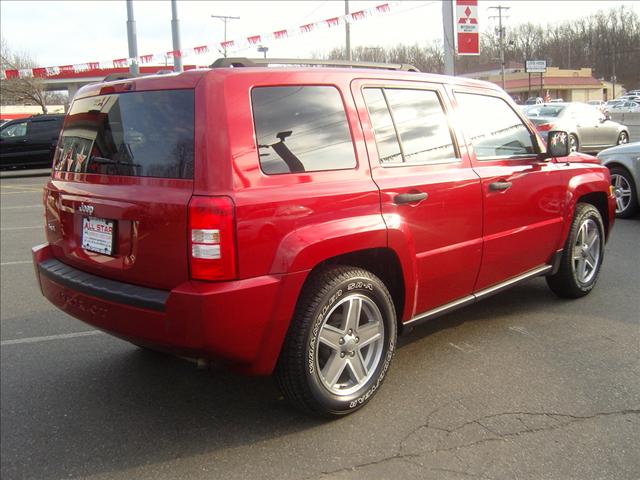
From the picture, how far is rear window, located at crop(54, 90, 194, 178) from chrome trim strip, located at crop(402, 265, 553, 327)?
5.39 ft

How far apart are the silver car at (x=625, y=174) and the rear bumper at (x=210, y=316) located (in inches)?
273

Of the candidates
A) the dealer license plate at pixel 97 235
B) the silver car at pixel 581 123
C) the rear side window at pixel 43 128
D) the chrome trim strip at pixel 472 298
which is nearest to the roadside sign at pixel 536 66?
the silver car at pixel 581 123

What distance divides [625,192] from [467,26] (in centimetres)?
843

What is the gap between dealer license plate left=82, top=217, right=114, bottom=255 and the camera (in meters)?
3.02

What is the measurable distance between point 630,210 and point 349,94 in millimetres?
6758

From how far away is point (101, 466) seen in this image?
2.78m

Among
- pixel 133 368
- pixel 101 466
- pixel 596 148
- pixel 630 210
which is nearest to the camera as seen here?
pixel 101 466

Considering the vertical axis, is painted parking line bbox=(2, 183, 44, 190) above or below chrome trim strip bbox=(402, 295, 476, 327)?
above

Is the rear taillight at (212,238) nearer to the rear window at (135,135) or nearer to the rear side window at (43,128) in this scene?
the rear window at (135,135)

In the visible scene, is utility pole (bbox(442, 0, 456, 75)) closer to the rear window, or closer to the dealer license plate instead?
the rear window

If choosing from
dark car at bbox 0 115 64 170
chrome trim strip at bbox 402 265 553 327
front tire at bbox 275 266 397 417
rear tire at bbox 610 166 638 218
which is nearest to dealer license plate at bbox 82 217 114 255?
front tire at bbox 275 266 397 417

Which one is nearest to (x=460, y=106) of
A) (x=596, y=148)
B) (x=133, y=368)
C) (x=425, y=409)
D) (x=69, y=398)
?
(x=425, y=409)

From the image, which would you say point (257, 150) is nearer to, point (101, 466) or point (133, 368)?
point (101, 466)

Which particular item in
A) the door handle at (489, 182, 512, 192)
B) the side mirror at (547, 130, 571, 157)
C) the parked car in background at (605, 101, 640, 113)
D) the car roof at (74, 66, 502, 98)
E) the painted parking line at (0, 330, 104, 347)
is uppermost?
the parked car in background at (605, 101, 640, 113)
